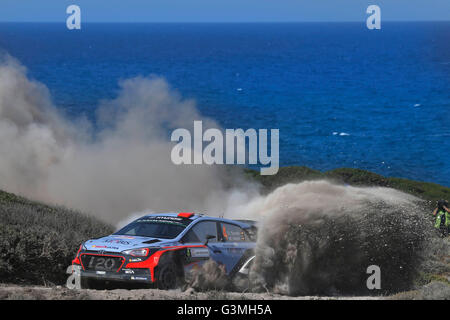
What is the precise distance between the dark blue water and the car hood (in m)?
35.1

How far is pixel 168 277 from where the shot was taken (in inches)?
436

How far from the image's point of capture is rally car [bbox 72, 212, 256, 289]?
428 inches

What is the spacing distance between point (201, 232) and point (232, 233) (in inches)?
30.0

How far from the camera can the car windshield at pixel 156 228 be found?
12.0m

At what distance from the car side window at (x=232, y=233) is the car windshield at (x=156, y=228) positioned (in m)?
0.81

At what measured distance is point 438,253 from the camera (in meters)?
18.0

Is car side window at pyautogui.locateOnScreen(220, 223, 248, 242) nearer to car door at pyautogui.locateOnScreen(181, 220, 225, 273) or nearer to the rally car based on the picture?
the rally car

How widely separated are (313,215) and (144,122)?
74.9 ft

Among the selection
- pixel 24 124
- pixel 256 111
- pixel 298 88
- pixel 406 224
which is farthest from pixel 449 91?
pixel 406 224

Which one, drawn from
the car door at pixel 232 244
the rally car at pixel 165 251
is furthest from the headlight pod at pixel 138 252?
the car door at pixel 232 244

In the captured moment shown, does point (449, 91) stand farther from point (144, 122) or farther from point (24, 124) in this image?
point (24, 124)

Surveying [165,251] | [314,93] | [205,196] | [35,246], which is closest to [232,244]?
[165,251]

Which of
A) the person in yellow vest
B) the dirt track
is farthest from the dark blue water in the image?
the dirt track
